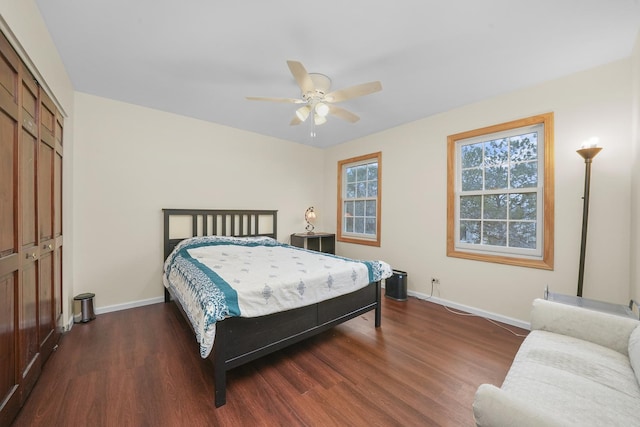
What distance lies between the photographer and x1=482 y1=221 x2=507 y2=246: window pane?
2.98 m

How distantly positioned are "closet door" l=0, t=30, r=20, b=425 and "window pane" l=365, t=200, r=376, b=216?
158 inches

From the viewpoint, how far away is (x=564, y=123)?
2.51 meters

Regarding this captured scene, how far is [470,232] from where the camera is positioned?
10.6 ft

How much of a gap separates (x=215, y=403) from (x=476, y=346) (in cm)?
224

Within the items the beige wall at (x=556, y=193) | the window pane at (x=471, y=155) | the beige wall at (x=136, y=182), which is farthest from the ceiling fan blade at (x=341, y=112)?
the beige wall at (x=136, y=182)

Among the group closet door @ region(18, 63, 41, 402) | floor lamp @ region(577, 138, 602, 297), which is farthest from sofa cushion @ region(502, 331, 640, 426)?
closet door @ region(18, 63, 41, 402)

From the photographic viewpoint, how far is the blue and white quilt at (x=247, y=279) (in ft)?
5.49

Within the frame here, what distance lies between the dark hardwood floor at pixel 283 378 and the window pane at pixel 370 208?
2090 mm

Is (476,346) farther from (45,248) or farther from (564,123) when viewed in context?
(45,248)

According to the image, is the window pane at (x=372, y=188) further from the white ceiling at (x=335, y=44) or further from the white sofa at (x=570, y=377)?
the white sofa at (x=570, y=377)

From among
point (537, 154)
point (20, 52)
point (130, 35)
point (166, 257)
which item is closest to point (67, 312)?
point (166, 257)

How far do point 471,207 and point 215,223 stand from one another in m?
3.58

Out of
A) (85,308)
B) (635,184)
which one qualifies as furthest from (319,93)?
(85,308)

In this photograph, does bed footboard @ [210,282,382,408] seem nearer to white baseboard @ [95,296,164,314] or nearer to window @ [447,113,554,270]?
window @ [447,113,554,270]
